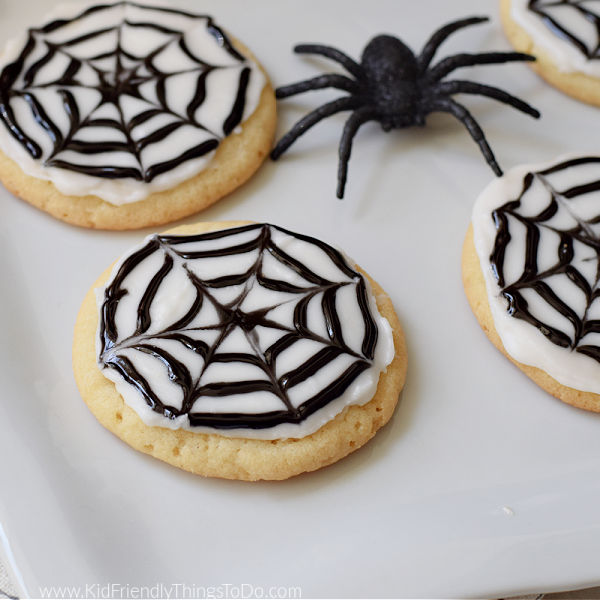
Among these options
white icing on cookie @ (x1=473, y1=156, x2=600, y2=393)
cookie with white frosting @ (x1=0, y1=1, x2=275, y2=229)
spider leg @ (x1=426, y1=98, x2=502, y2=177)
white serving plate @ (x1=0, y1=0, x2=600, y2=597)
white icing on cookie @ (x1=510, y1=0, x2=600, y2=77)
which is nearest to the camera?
white serving plate @ (x1=0, y1=0, x2=600, y2=597)

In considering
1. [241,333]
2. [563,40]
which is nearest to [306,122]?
[241,333]

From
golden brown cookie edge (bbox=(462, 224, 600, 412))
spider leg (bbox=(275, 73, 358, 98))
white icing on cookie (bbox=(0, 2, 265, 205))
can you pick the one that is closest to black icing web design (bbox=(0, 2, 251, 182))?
white icing on cookie (bbox=(0, 2, 265, 205))

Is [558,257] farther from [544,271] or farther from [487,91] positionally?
[487,91]

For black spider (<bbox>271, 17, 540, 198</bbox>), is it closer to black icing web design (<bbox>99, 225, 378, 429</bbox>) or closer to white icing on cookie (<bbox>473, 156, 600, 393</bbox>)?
white icing on cookie (<bbox>473, 156, 600, 393</bbox>)

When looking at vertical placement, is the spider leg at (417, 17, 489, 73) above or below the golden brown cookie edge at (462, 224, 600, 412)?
above

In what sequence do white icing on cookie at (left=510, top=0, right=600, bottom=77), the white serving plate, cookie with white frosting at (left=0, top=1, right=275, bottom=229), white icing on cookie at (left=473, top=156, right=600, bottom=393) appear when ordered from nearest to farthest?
the white serving plate < white icing on cookie at (left=473, top=156, right=600, bottom=393) < cookie with white frosting at (left=0, top=1, right=275, bottom=229) < white icing on cookie at (left=510, top=0, right=600, bottom=77)

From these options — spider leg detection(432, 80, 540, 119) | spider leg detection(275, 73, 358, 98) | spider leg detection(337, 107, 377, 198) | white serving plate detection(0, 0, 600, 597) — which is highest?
spider leg detection(275, 73, 358, 98)

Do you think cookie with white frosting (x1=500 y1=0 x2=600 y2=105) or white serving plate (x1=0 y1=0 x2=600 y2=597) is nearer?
white serving plate (x1=0 y1=0 x2=600 y2=597)

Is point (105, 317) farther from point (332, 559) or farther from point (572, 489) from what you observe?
point (572, 489)

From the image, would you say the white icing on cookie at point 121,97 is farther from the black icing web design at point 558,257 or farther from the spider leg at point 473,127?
the black icing web design at point 558,257

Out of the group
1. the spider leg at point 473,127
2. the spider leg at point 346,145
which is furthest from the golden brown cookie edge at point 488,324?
the spider leg at point 346,145
